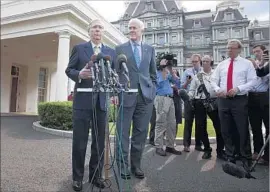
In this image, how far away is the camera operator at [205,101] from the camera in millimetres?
1690

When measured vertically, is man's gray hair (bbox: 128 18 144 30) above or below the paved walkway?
above

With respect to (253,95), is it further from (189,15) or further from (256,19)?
(189,15)

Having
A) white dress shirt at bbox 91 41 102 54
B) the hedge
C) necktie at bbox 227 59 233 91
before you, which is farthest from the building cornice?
necktie at bbox 227 59 233 91

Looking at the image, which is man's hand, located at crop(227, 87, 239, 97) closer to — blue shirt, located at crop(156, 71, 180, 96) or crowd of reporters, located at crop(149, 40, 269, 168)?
crowd of reporters, located at crop(149, 40, 269, 168)

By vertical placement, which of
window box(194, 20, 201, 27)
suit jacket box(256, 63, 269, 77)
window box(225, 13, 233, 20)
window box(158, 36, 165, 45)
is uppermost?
window box(225, 13, 233, 20)

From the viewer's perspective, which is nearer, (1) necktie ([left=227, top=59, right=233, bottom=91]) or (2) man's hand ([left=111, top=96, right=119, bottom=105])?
(2) man's hand ([left=111, top=96, right=119, bottom=105])

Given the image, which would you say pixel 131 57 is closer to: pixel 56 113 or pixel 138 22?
pixel 138 22

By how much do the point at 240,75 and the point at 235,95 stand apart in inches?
6.1

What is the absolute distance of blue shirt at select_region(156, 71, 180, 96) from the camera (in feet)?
5.95

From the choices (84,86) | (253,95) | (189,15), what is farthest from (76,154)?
(253,95)

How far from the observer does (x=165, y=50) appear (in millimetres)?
1264

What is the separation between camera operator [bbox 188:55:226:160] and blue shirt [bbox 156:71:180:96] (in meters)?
0.16

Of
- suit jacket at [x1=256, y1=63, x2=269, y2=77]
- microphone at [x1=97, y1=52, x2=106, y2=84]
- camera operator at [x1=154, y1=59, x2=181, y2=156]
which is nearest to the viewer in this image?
microphone at [x1=97, y1=52, x2=106, y2=84]

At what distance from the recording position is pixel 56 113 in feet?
4.53
